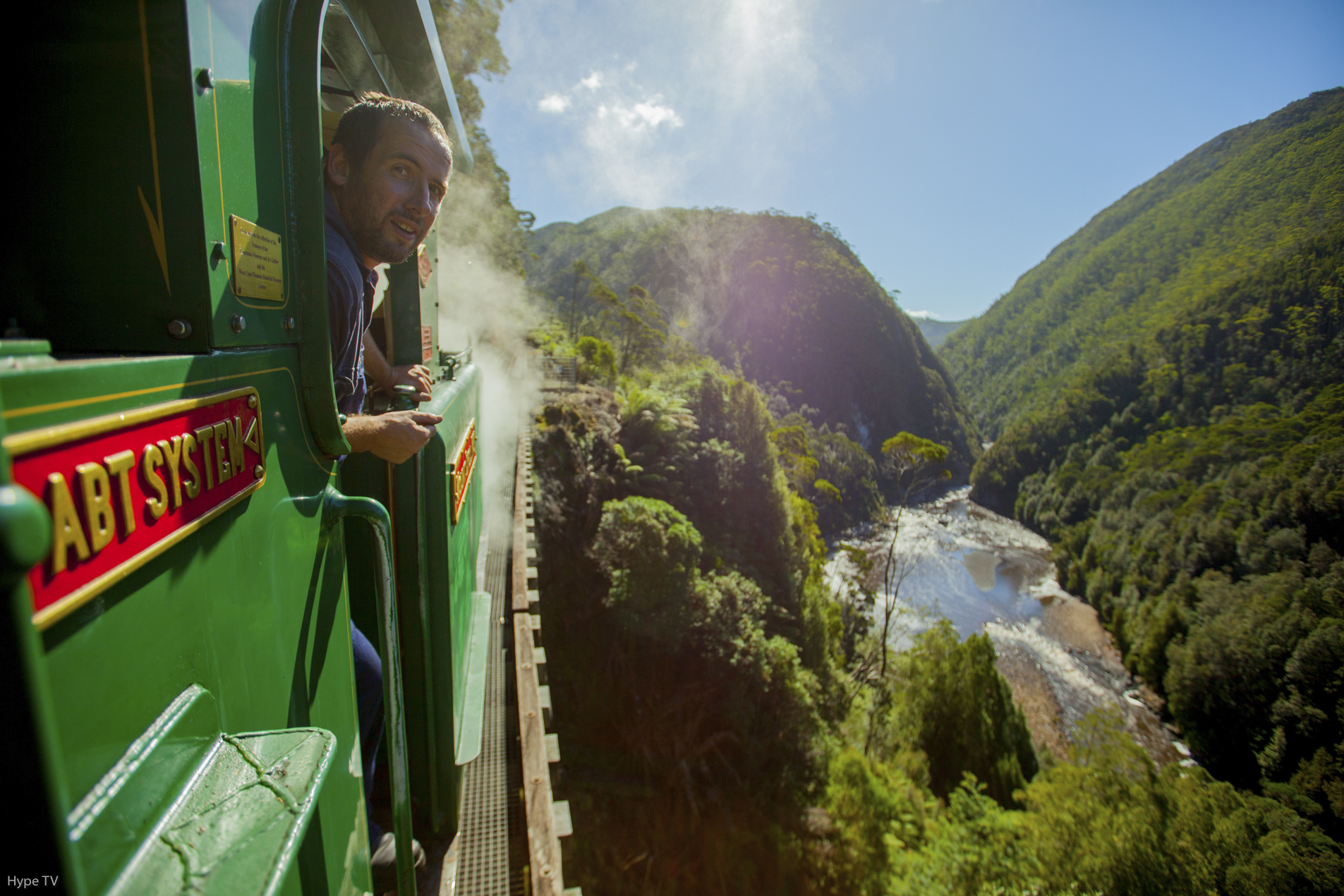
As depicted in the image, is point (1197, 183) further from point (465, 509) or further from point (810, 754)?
point (465, 509)

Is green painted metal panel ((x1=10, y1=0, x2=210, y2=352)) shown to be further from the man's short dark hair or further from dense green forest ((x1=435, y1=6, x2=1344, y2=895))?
dense green forest ((x1=435, y1=6, x2=1344, y2=895))

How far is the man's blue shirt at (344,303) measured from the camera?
153 centimetres

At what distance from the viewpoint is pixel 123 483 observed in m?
0.68

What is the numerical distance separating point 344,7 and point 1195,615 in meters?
42.5

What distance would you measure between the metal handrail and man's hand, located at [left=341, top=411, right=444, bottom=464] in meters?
0.20

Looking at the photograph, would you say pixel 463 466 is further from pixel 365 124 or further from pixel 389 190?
pixel 365 124

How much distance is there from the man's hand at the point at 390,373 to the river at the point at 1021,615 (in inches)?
918

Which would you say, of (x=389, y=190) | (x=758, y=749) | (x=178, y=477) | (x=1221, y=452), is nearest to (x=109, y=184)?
(x=178, y=477)

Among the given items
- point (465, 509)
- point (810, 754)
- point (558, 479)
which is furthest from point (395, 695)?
point (810, 754)

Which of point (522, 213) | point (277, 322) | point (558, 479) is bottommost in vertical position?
point (558, 479)

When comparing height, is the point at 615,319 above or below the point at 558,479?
above

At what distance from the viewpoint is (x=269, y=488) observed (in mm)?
1100

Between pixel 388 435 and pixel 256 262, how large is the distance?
61 centimetres

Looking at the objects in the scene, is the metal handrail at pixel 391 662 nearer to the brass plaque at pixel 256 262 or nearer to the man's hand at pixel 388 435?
the man's hand at pixel 388 435
